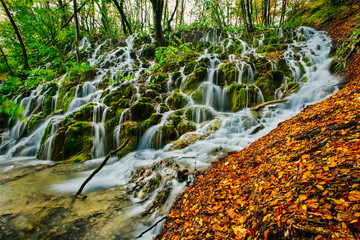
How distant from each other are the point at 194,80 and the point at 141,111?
4075mm

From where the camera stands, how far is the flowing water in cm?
362

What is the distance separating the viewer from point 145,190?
4.00 metres

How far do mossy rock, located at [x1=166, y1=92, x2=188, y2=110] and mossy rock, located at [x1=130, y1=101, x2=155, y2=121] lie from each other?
4.03ft

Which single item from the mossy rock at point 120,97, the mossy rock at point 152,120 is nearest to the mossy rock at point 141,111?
the mossy rock at point 152,120

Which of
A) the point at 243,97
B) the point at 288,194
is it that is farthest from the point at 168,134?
the point at 288,194

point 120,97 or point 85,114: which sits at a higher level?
point 120,97

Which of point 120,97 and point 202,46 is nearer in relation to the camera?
point 120,97

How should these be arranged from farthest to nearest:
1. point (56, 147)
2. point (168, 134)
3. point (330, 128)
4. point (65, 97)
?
1. point (65, 97)
2. point (56, 147)
3. point (168, 134)
4. point (330, 128)

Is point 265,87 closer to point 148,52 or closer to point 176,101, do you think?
point 176,101

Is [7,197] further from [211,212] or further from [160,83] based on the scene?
[160,83]

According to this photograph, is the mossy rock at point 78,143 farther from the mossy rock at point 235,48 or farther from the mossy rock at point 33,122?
the mossy rock at point 235,48

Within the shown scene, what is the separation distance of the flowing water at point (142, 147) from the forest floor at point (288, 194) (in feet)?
3.10

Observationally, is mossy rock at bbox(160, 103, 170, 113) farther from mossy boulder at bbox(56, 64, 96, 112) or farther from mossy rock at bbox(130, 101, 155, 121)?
mossy boulder at bbox(56, 64, 96, 112)

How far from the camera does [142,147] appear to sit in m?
7.15
